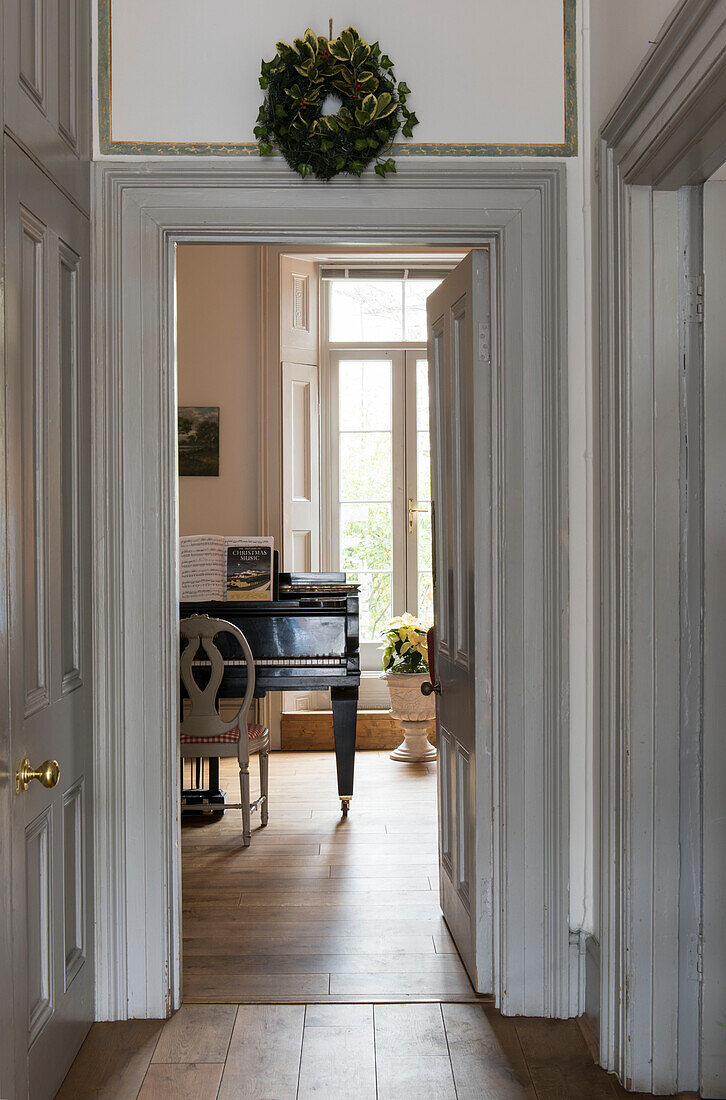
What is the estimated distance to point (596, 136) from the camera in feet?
8.80

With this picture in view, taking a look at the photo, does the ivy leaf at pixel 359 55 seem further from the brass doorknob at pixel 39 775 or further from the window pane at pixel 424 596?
the window pane at pixel 424 596

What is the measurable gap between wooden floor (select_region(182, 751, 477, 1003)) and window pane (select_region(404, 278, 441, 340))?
10.6ft

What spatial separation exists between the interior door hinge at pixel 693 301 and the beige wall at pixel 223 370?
4380 mm

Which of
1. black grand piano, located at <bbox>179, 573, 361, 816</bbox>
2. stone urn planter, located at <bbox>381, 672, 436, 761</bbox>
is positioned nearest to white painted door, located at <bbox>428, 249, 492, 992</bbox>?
black grand piano, located at <bbox>179, 573, 361, 816</bbox>

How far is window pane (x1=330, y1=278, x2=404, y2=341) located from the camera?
687 cm

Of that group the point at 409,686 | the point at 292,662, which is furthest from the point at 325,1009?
the point at 409,686

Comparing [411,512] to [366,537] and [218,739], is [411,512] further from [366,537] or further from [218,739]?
[218,739]

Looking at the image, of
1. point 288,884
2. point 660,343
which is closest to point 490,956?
point 288,884

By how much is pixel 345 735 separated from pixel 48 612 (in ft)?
9.09

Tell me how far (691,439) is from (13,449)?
1622 mm

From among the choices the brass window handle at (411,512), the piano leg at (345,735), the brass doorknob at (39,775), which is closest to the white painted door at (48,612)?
the brass doorknob at (39,775)

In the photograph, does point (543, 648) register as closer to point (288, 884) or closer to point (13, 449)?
point (13, 449)

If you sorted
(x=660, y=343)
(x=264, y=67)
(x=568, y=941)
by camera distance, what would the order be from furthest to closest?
1. (x=568, y=941)
2. (x=264, y=67)
3. (x=660, y=343)

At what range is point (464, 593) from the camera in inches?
123
